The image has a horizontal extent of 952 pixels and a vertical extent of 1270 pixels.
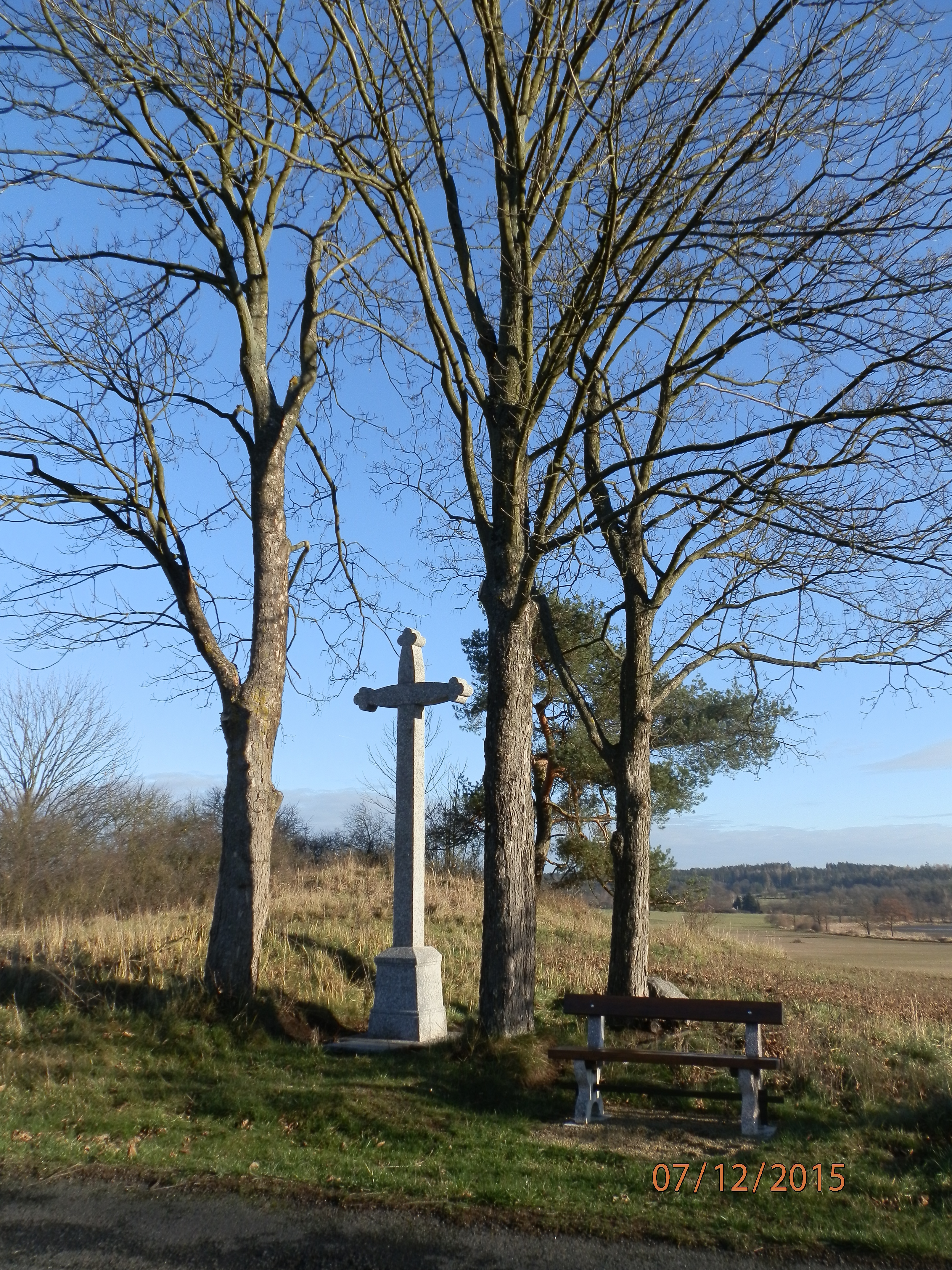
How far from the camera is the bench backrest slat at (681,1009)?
6.99 meters

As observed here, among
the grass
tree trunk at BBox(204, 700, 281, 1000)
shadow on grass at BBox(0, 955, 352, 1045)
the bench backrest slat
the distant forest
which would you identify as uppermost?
tree trunk at BBox(204, 700, 281, 1000)

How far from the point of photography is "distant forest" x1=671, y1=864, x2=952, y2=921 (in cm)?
5266

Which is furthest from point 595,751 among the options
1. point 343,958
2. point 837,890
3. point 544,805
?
point 837,890

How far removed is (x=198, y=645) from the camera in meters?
10.5

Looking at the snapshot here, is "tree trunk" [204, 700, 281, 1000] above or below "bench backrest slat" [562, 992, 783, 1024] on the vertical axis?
above

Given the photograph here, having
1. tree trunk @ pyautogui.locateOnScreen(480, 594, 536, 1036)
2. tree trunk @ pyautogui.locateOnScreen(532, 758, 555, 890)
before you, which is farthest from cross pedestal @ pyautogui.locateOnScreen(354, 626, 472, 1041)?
tree trunk @ pyautogui.locateOnScreen(532, 758, 555, 890)

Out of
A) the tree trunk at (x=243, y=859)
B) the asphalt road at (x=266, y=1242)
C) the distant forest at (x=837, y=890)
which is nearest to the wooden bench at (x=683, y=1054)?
the asphalt road at (x=266, y=1242)

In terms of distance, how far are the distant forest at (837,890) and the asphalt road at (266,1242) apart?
29.6 m

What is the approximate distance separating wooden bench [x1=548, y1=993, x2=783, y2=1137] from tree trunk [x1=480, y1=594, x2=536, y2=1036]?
4.02 ft

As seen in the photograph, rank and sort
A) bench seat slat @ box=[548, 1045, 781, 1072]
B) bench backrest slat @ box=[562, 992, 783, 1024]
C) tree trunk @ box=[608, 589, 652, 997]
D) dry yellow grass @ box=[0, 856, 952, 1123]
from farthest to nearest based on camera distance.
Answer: tree trunk @ box=[608, 589, 652, 997]
dry yellow grass @ box=[0, 856, 952, 1123]
bench backrest slat @ box=[562, 992, 783, 1024]
bench seat slat @ box=[548, 1045, 781, 1072]

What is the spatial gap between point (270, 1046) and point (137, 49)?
8.38m

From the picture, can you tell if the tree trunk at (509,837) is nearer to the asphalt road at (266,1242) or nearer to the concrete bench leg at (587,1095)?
the concrete bench leg at (587,1095)

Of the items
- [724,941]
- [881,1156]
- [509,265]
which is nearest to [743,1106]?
[881,1156]

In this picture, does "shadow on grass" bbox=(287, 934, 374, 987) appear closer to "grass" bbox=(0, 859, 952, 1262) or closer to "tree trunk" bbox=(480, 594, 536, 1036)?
"grass" bbox=(0, 859, 952, 1262)
